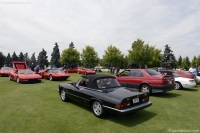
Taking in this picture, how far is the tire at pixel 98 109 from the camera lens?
17.7ft

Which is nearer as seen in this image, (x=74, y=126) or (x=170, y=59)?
(x=74, y=126)

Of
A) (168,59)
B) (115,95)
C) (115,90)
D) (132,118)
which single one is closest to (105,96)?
(115,95)

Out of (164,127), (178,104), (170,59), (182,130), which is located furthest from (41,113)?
(170,59)

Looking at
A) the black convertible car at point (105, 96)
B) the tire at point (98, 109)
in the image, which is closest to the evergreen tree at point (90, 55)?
the black convertible car at point (105, 96)

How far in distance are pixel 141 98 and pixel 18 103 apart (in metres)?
5.53

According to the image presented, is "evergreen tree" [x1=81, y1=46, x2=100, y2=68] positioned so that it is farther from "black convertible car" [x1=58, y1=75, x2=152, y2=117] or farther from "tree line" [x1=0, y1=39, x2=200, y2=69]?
"black convertible car" [x1=58, y1=75, x2=152, y2=117]

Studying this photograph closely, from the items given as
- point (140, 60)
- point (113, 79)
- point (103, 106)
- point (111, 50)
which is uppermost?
point (111, 50)

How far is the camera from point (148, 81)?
352 inches

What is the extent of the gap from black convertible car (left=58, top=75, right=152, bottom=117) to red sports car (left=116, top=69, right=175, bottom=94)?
3.04m

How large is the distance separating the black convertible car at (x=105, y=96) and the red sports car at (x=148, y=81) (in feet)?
9.98

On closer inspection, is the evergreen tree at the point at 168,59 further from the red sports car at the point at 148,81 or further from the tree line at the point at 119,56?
the red sports car at the point at 148,81

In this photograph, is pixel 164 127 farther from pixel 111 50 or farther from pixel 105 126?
pixel 111 50

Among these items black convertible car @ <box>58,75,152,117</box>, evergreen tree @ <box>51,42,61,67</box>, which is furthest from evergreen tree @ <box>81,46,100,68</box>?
black convertible car @ <box>58,75,152,117</box>

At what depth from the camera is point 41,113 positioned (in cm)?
592
